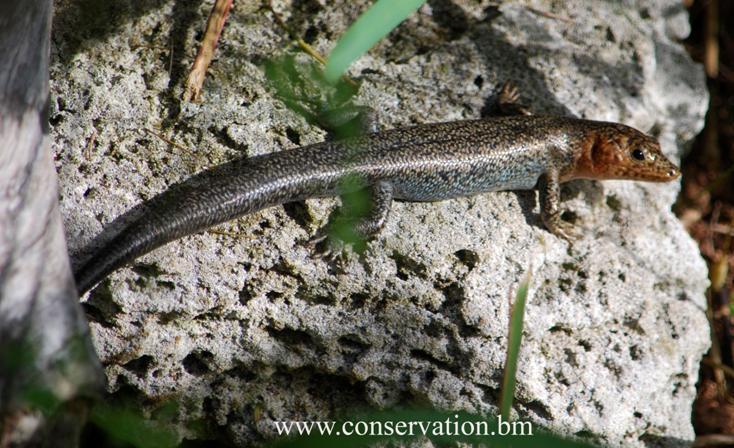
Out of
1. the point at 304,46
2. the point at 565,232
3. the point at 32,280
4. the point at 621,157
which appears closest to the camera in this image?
the point at 32,280

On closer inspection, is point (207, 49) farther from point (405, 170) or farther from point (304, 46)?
point (405, 170)

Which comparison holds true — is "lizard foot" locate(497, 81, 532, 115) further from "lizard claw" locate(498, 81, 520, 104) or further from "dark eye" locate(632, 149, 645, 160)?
"dark eye" locate(632, 149, 645, 160)

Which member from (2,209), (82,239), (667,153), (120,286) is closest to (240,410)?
(120,286)

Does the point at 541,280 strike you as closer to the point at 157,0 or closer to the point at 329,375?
the point at 329,375

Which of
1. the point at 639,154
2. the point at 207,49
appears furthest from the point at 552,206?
the point at 207,49

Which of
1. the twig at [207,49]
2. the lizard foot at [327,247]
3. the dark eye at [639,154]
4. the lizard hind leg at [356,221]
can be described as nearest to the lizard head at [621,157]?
the dark eye at [639,154]

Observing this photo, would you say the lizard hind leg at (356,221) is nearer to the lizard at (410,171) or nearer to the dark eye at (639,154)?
the lizard at (410,171)
